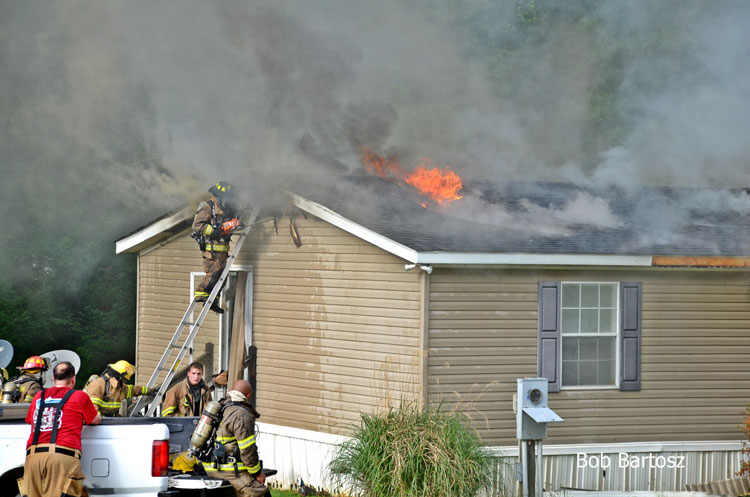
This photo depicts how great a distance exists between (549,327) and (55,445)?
6.42 metres

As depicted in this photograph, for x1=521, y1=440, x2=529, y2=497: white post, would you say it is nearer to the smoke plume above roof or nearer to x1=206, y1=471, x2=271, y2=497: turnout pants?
x1=206, y1=471, x2=271, y2=497: turnout pants

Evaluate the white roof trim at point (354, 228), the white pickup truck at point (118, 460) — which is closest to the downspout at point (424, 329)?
the white roof trim at point (354, 228)

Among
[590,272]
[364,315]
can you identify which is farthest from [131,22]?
[590,272]

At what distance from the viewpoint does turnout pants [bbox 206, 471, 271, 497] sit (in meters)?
8.55

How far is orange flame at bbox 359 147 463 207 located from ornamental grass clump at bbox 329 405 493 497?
13.6 feet

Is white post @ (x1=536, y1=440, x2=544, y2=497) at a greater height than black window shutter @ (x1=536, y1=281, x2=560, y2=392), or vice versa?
black window shutter @ (x1=536, y1=281, x2=560, y2=392)

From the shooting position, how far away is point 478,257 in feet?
37.4

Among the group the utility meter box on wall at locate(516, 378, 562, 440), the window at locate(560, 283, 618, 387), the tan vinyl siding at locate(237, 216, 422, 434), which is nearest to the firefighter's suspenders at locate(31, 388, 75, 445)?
the tan vinyl siding at locate(237, 216, 422, 434)

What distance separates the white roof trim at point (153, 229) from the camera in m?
14.8

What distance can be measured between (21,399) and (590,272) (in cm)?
703

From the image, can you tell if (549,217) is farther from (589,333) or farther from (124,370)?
(124,370)

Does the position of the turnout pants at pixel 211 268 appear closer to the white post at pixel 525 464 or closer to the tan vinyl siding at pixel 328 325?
the tan vinyl siding at pixel 328 325

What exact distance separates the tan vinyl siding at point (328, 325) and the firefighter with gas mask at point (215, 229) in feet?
2.07

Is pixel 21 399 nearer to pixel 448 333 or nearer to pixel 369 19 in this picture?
pixel 448 333
